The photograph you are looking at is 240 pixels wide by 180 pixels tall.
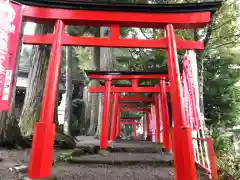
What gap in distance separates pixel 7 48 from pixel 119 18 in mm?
2114

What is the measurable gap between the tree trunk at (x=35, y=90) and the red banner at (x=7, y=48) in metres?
4.16

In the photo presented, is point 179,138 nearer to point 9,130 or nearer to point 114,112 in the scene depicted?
point 9,130

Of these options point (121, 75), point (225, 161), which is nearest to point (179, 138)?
point (225, 161)

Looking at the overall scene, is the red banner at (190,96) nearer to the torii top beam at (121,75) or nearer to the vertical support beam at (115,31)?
the vertical support beam at (115,31)

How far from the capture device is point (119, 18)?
4172mm

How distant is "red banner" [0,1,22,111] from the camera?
10.8 ft

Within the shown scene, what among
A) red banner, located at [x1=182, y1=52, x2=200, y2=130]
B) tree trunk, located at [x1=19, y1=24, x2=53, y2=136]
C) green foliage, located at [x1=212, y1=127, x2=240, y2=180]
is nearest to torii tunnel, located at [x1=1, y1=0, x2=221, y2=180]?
red banner, located at [x1=182, y1=52, x2=200, y2=130]

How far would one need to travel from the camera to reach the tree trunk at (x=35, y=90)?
726cm

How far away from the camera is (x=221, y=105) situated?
8805 mm

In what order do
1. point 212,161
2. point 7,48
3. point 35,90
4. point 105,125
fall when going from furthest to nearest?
point 105,125, point 35,90, point 212,161, point 7,48

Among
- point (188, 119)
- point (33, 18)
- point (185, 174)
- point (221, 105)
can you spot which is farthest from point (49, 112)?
point (221, 105)

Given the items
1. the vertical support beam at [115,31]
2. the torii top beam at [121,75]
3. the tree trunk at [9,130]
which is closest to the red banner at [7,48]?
the vertical support beam at [115,31]

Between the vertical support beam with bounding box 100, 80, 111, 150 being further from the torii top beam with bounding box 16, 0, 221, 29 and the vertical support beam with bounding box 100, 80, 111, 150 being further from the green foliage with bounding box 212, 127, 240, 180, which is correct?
the torii top beam with bounding box 16, 0, 221, 29

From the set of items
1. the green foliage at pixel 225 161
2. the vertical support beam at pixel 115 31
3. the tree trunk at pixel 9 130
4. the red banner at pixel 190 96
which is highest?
the vertical support beam at pixel 115 31
